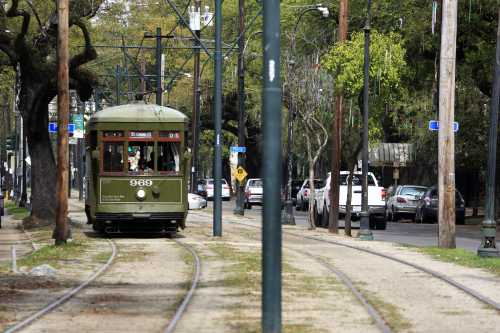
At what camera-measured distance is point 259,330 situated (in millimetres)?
12133

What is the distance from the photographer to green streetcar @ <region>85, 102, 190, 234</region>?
93.7ft

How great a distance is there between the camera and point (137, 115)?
28.6 meters

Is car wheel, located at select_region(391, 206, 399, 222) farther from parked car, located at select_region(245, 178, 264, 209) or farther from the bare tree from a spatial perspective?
parked car, located at select_region(245, 178, 264, 209)

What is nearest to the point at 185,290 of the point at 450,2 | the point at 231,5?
the point at 450,2

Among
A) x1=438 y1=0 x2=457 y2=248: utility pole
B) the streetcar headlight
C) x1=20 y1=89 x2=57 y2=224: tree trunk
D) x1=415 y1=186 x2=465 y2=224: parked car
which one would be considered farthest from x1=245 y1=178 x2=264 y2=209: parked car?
x1=438 y1=0 x2=457 y2=248: utility pole

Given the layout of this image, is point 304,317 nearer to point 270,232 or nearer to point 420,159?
point 270,232

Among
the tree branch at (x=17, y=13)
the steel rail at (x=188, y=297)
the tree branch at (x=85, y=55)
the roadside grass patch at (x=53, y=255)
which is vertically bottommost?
the roadside grass patch at (x=53, y=255)

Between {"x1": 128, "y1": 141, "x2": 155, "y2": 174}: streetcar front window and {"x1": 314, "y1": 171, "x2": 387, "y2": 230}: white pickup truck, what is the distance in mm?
12365

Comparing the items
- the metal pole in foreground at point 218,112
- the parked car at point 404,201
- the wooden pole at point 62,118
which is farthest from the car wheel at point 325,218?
the wooden pole at point 62,118

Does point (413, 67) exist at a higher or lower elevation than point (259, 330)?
higher

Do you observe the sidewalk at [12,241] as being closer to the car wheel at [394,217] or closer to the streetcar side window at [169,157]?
the streetcar side window at [169,157]

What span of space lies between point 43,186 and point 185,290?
20.3 m

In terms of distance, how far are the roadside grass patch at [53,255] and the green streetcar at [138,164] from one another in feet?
7.42

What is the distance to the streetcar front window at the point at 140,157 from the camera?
28.7 m
